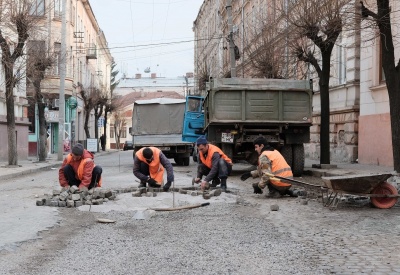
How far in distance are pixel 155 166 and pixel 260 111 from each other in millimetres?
5238

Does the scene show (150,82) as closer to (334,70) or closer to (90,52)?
(90,52)

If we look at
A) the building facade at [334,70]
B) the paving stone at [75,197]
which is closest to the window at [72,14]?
the building facade at [334,70]

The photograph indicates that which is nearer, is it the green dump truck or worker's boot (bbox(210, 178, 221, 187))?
worker's boot (bbox(210, 178, 221, 187))

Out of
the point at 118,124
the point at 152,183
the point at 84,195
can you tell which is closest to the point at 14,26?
the point at 152,183

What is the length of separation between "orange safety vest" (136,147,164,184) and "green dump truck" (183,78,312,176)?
4.34 metres

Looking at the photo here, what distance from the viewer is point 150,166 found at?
11359 mm

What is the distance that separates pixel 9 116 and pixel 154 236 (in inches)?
657

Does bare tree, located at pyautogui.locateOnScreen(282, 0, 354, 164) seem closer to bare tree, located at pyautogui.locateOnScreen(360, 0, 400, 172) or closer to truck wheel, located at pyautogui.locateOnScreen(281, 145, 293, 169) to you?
truck wheel, located at pyautogui.locateOnScreen(281, 145, 293, 169)

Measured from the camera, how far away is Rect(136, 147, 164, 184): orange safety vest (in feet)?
37.0

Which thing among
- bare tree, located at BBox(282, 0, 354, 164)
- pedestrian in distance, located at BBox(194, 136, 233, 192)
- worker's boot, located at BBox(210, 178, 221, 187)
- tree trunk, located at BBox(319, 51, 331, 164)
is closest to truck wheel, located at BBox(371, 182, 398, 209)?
pedestrian in distance, located at BBox(194, 136, 233, 192)

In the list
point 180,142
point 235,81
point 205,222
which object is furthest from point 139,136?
point 205,222

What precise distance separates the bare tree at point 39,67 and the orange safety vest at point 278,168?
15.2 meters

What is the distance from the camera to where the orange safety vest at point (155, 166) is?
444 inches

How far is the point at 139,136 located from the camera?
76.9 ft
